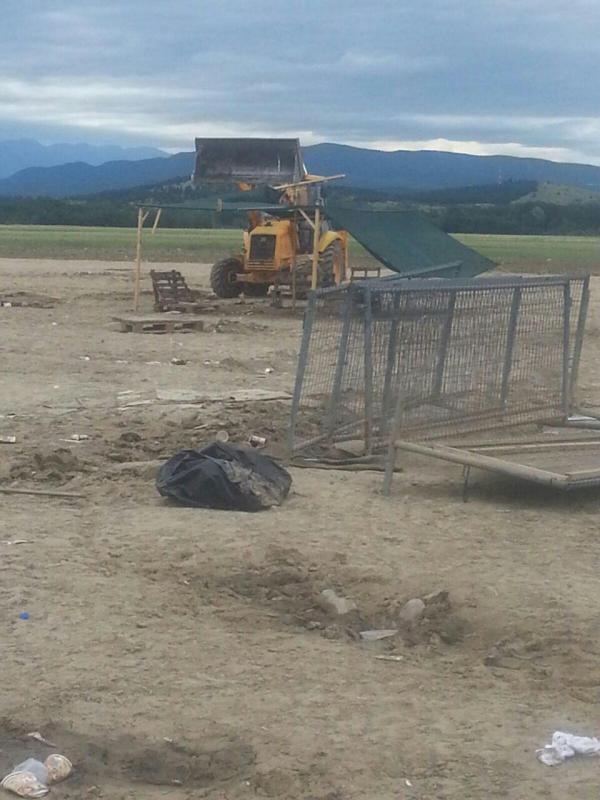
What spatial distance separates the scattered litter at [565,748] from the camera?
470 cm

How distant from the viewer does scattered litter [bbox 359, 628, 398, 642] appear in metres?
6.06

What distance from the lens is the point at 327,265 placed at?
72.9 feet

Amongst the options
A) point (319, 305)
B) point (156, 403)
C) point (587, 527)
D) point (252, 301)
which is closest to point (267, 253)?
point (252, 301)

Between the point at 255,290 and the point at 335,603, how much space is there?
18.5 m

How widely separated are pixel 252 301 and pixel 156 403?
1218 cm

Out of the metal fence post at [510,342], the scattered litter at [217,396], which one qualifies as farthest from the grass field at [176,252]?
the metal fence post at [510,342]

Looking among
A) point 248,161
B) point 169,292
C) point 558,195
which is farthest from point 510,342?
point 558,195

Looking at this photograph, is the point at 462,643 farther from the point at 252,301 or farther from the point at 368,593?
the point at 252,301

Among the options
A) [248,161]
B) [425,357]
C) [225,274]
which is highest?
[248,161]

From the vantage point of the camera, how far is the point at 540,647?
19.1 ft

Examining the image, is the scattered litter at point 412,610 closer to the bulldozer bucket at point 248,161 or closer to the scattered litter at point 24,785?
the scattered litter at point 24,785

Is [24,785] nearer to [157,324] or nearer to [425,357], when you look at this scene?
[425,357]

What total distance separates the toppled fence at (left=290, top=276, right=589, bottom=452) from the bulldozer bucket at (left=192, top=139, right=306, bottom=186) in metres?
14.5

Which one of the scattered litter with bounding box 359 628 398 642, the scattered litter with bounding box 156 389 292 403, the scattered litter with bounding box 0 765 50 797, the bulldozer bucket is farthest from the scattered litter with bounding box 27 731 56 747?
the bulldozer bucket
